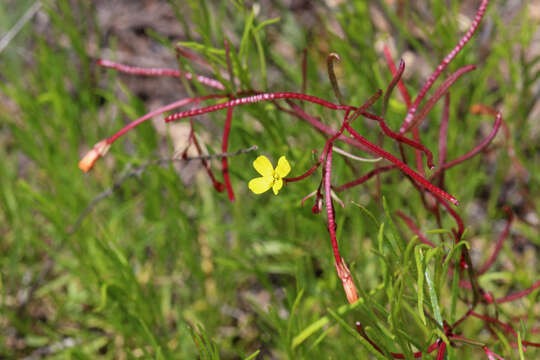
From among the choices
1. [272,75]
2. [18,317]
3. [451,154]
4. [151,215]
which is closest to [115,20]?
[272,75]

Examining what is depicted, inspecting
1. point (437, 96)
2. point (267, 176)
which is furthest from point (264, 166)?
point (437, 96)

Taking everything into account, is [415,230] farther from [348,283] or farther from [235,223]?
[235,223]

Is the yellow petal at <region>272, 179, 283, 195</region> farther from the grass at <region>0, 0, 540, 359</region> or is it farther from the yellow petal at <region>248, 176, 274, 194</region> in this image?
the grass at <region>0, 0, 540, 359</region>

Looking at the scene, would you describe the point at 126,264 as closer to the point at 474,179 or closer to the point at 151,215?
the point at 151,215

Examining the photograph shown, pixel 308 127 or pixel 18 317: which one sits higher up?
pixel 308 127

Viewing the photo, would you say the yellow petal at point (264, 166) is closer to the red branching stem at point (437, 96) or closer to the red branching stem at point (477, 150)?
the red branching stem at point (437, 96)

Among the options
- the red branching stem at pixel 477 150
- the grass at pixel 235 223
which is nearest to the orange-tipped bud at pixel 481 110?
the grass at pixel 235 223

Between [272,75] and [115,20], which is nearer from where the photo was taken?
[272,75]
